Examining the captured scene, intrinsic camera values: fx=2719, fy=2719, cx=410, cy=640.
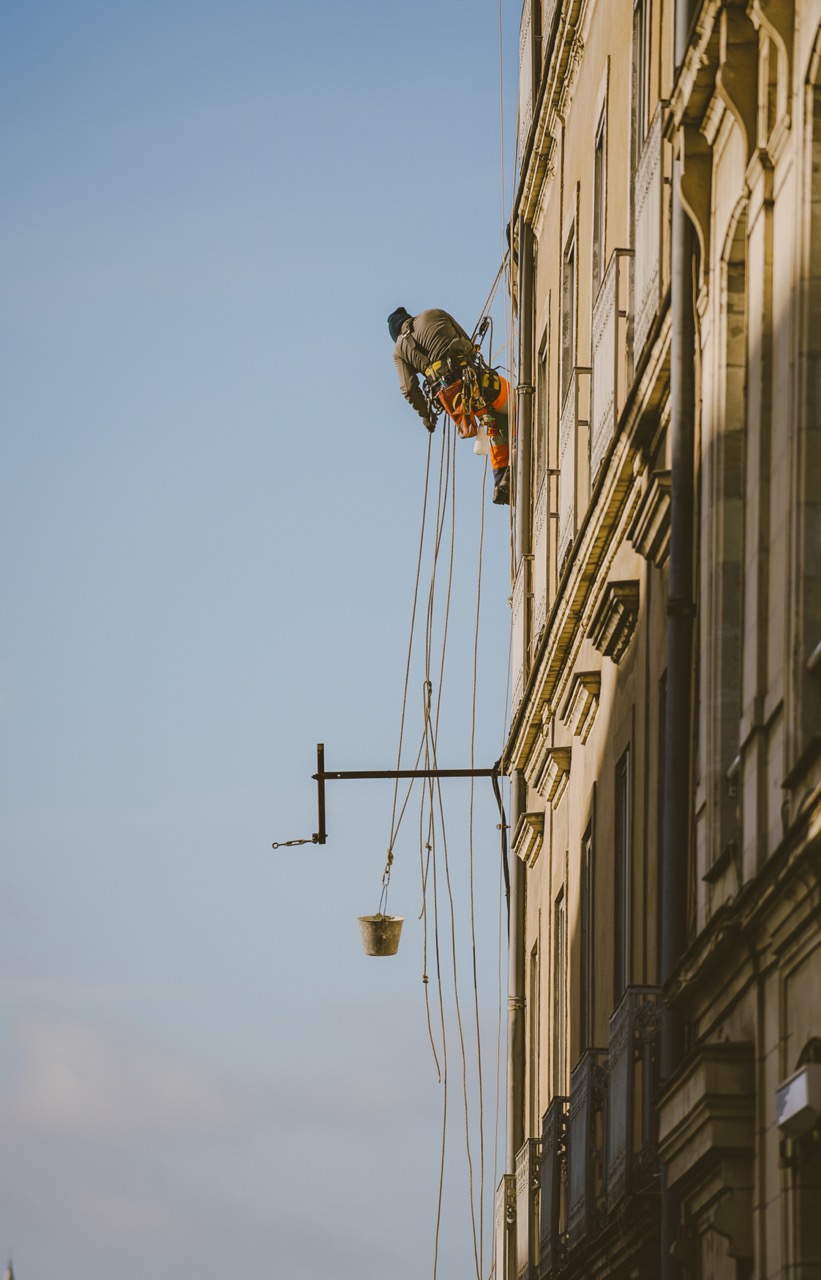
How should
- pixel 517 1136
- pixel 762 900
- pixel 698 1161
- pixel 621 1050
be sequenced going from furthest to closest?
pixel 517 1136, pixel 621 1050, pixel 698 1161, pixel 762 900

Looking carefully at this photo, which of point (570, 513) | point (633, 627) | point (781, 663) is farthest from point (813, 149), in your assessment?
point (570, 513)

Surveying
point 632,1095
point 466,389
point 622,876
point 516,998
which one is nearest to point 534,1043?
point 516,998

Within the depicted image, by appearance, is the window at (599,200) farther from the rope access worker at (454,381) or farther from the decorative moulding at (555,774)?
the rope access worker at (454,381)

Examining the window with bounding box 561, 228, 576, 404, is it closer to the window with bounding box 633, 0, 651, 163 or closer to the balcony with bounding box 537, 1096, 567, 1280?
the window with bounding box 633, 0, 651, 163

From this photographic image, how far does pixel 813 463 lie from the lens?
476 inches

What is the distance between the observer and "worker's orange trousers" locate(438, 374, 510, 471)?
95.5ft

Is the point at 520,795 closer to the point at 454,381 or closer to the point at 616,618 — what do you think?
the point at 454,381

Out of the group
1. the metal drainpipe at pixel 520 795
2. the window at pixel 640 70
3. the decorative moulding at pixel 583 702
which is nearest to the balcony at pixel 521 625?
the metal drainpipe at pixel 520 795

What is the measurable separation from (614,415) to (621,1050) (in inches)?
221

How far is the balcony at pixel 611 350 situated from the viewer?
1930 centimetres

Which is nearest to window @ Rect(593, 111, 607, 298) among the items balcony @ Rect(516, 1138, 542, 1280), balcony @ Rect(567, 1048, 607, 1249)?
balcony @ Rect(567, 1048, 607, 1249)

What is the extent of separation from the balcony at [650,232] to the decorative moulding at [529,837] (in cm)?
752

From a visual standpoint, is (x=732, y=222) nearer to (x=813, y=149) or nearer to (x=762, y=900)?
(x=813, y=149)

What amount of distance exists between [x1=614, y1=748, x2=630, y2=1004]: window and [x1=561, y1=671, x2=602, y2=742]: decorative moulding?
1.40m
